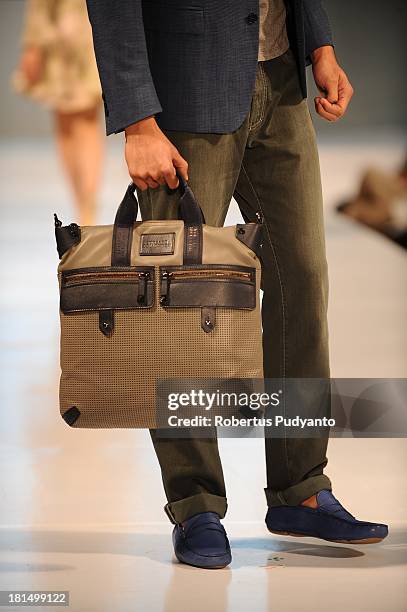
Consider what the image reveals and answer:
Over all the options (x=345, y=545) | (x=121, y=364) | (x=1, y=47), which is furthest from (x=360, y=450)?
(x=1, y=47)

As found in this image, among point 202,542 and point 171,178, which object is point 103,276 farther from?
point 202,542

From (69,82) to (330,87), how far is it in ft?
8.88

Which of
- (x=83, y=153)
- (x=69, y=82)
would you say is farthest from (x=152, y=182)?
(x=83, y=153)

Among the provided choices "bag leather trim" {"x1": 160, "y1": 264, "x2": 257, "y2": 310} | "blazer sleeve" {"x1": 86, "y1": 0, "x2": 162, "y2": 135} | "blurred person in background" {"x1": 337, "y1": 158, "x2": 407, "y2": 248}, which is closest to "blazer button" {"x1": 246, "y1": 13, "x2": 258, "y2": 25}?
"blazer sleeve" {"x1": 86, "y1": 0, "x2": 162, "y2": 135}

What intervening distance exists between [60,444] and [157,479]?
1.17 ft

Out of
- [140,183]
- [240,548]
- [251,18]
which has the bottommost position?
[240,548]

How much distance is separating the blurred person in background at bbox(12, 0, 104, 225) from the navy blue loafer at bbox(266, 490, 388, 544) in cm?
272

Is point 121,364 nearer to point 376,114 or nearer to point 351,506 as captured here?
point 351,506

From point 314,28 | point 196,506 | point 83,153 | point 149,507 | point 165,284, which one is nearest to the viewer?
point 165,284

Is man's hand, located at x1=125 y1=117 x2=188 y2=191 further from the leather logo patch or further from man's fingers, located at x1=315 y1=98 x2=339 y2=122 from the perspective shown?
man's fingers, located at x1=315 y1=98 x2=339 y2=122

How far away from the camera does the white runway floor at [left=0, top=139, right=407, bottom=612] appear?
177 centimetres

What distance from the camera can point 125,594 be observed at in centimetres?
176

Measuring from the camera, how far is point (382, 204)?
5012mm

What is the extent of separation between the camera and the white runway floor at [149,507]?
5.82 feet
